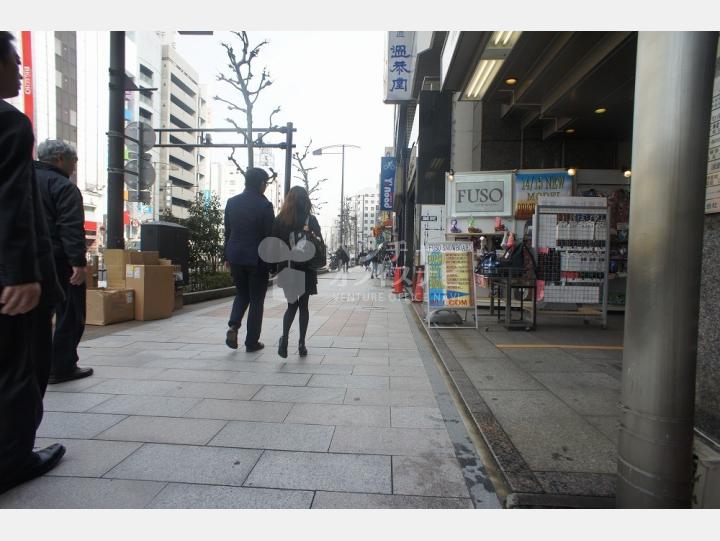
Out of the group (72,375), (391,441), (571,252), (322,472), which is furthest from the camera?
(571,252)

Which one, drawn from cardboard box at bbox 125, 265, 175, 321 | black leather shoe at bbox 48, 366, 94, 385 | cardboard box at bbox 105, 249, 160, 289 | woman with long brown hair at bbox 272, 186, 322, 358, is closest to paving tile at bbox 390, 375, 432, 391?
woman with long brown hair at bbox 272, 186, 322, 358

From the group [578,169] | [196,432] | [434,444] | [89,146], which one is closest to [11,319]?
[196,432]

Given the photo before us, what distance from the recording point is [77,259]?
331 cm

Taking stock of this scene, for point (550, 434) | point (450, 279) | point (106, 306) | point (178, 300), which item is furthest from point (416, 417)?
point (178, 300)

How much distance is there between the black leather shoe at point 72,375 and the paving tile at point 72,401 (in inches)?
10.4

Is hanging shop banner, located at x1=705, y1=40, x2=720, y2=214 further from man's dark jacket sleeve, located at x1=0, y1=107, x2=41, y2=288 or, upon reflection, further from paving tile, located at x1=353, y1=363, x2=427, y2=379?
man's dark jacket sleeve, located at x1=0, y1=107, x2=41, y2=288

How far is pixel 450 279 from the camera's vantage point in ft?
22.7

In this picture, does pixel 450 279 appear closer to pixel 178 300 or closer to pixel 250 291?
pixel 250 291

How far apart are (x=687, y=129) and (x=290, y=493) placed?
2.19 metres

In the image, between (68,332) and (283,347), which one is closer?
(68,332)

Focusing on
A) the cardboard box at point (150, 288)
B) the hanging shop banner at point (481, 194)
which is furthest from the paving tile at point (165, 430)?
the hanging shop banner at point (481, 194)

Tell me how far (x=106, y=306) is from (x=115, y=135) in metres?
2.58

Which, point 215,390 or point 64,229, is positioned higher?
point 64,229

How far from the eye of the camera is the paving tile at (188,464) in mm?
2203
